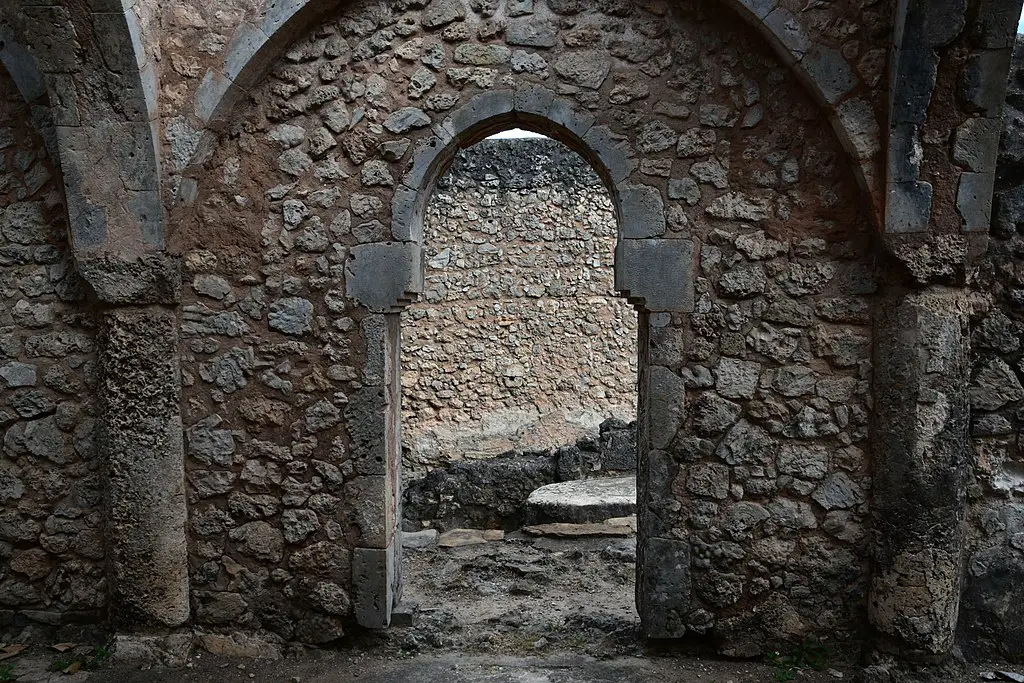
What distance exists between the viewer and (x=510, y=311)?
33.1 ft

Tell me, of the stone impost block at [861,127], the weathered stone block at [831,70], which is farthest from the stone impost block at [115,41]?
the stone impost block at [861,127]

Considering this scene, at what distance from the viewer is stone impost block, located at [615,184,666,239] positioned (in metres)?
3.77

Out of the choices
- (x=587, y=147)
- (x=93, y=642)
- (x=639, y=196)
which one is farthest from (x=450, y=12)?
(x=93, y=642)

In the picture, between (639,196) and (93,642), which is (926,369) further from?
(93,642)

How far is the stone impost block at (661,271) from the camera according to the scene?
3773mm

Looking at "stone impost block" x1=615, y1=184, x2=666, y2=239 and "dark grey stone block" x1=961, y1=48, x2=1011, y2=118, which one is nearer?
"dark grey stone block" x1=961, y1=48, x2=1011, y2=118

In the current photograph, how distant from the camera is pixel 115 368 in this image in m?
3.92

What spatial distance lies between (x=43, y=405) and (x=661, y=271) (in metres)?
3.52

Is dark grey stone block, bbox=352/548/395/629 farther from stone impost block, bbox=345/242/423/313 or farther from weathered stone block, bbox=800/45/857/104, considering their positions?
weathered stone block, bbox=800/45/857/104

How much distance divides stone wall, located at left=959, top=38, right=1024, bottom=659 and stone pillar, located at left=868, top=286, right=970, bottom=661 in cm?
22

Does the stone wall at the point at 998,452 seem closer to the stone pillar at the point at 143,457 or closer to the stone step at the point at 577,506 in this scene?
the stone step at the point at 577,506

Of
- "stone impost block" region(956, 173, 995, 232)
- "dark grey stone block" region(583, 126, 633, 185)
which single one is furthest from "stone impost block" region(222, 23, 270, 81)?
"stone impost block" region(956, 173, 995, 232)

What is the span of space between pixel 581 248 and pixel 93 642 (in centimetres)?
759

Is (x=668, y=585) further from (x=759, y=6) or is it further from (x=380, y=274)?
(x=759, y=6)
